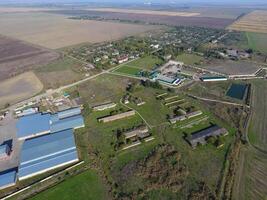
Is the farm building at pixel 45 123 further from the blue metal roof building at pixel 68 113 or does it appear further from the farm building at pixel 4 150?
the farm building at pixel 4 150

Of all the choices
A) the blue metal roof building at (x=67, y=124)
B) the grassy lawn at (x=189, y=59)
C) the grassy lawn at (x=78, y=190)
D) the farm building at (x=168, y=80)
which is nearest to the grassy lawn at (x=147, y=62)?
the grassy lawn at (x=189, y=59)

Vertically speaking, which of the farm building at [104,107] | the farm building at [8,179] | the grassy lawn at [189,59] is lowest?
the grassy lawn at [189,59]

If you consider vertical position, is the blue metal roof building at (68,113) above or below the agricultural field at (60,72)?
above

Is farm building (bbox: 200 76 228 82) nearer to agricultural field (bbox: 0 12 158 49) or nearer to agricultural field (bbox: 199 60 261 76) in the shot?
agricultural field (bbox: 199 60 261 76)

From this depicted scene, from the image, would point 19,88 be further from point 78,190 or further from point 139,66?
point 78,190

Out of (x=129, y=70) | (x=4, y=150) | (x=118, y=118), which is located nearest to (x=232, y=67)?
(x=129, y=70)

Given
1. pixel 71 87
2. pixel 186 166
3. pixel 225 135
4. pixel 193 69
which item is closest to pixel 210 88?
pixel 193 69

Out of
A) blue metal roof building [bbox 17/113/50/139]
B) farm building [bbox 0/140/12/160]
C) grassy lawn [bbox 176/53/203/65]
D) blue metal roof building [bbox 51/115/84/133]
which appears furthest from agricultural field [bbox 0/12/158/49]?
farm building [bbox 0/140/12/160]
